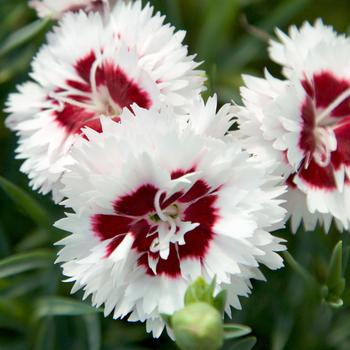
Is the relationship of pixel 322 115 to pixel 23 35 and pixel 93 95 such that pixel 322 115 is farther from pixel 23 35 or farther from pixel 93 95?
pixel 23 35

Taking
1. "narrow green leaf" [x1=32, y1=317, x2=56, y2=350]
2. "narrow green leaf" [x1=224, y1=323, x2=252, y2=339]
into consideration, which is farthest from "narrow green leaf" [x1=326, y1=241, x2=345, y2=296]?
"narrow green leaf" [x1=32, y1=317, x2=56, y2=350]

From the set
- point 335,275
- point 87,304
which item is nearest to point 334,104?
point 335,275

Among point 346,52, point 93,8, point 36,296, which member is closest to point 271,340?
point 36,296

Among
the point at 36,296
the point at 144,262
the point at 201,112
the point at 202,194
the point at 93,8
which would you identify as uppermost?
the point at 93,8

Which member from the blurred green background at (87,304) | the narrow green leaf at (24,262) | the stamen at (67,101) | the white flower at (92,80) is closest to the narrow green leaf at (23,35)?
the blurred green background at (87,304)

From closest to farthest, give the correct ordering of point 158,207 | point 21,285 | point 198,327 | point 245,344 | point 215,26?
1. point 198,327
2. point 158,207
3. point 245,344
4. point 21,285
5. point 215,26

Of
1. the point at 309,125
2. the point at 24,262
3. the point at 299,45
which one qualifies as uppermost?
the point at 299,45

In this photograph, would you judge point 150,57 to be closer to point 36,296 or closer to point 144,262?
point 144,262
